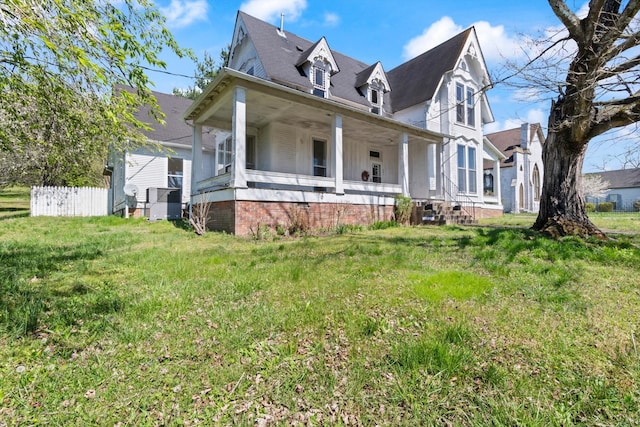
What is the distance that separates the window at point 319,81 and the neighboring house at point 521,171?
57.7ft

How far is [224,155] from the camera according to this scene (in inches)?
588

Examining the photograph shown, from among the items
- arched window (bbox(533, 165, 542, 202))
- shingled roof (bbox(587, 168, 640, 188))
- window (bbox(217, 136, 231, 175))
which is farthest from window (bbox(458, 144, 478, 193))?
shingled roof (bbox(587, 168, 640, 188))

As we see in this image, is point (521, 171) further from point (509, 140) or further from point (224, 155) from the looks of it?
point (224, 155)

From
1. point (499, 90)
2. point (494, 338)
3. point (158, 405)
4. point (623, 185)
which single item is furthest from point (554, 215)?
point (623, 185)

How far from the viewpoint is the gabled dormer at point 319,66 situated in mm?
13852

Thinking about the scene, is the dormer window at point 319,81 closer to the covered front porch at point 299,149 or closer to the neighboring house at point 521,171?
the covered front porch at point 299,149

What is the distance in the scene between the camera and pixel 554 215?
8008 mm

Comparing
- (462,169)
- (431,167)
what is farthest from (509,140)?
(431,167)

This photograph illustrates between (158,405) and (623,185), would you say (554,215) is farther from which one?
(623,185)

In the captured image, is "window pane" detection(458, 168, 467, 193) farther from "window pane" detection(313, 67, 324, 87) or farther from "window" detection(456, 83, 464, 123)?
"window pane" detection(313, 67, 324, 87)

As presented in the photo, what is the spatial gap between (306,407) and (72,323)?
237cm

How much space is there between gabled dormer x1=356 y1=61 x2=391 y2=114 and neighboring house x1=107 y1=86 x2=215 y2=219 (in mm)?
7996

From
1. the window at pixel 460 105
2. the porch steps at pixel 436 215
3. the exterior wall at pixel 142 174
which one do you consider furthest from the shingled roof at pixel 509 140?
the exterior wall at pixel 142 174

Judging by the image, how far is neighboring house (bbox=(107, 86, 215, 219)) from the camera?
14.5 meters
